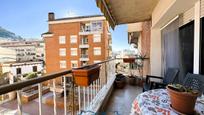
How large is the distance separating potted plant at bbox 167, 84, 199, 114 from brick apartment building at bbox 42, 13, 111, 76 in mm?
13570

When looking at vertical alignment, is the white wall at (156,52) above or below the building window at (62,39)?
below

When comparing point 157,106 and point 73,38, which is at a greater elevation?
point 73,38

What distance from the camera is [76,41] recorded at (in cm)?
1505

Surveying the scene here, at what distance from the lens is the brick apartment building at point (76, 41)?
14539 mm

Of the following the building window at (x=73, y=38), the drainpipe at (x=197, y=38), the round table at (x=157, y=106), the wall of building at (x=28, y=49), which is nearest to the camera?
the round table at (x=157, y=106)

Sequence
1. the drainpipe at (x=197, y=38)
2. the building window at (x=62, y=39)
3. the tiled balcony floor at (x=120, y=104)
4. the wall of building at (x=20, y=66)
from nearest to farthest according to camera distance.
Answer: the drainpipe at (x=197, y=38) < the tiled balcony floor at (x=120, y=104) < the wall of building at (x=20, y=66) < the building window at (x=62, y=39)

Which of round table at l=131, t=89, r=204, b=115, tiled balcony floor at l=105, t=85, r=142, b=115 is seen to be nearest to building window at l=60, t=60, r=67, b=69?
tiled balcony floor at l=105, t=85, r=142, b=115

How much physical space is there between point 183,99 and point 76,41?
1465 centimetres

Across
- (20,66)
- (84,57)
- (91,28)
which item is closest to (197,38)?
(91,28)

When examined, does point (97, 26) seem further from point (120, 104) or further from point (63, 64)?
point (120, 104)

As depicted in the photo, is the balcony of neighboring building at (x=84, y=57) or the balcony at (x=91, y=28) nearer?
the balcony at (x=91, y=28)

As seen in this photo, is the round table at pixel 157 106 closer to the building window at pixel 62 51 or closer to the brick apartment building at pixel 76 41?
the brick apartment building at pixel 76 41

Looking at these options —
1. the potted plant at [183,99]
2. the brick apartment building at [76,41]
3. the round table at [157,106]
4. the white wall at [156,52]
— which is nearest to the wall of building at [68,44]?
the brick apartment building at [76,41]

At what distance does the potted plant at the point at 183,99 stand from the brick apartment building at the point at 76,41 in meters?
13.6
